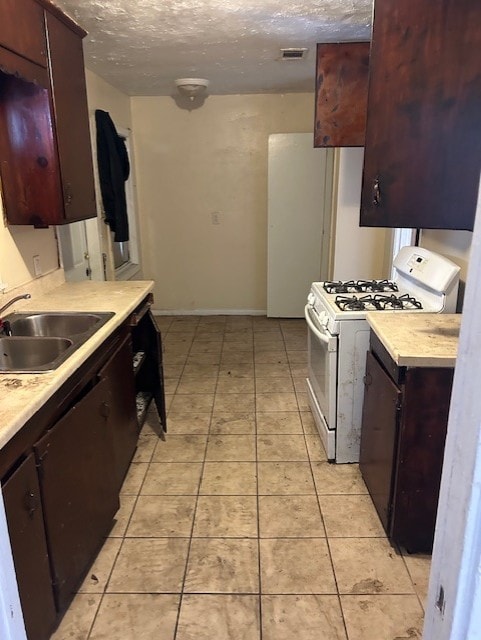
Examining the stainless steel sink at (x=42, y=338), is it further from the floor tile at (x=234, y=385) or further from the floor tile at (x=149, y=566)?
the floor tile at (x=234, y=385)

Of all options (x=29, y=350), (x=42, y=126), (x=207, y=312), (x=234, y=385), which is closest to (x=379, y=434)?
(x=29, y=350)

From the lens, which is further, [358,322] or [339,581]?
[358,322]

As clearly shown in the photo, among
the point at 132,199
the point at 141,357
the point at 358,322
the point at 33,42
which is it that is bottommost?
the point at 141,357

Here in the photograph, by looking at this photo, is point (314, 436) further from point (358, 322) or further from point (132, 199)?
point (132, 199)

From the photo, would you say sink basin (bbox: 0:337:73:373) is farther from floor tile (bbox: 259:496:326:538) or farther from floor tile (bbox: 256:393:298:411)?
floor tile (bbox: 256:393:298:411)

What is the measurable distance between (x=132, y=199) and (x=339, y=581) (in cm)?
426

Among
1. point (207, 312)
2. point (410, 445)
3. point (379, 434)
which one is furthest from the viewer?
point (207, 312)

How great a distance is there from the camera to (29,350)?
1.97 metres

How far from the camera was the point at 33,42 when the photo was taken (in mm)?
2064

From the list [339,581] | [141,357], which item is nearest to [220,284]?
[141,357]

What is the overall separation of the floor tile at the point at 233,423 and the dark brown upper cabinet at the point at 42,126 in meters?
1.53

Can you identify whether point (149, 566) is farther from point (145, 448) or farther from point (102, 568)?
point (145, 448)

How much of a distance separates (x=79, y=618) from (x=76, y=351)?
0.95 metres

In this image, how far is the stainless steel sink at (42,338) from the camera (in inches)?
72.0
